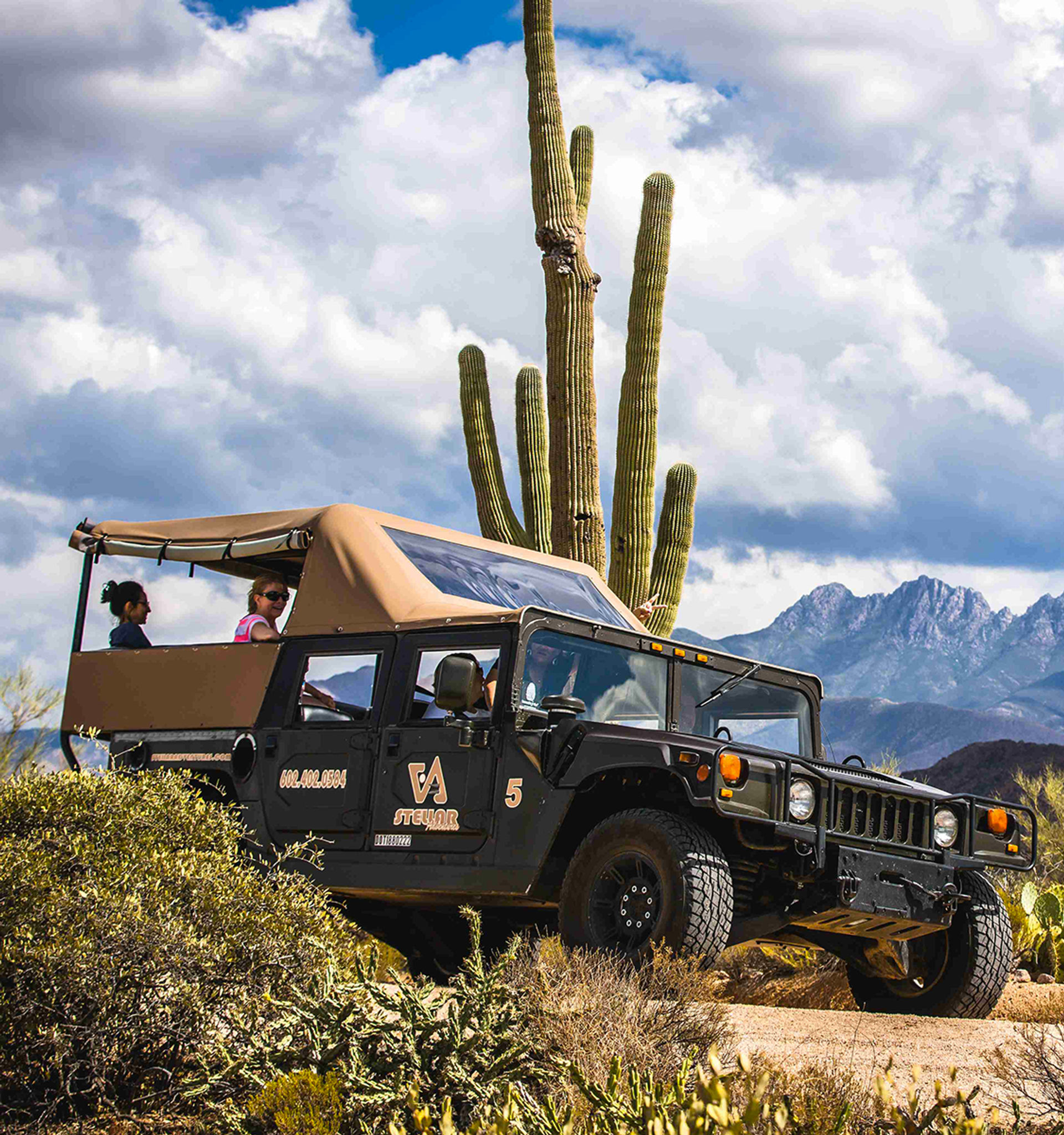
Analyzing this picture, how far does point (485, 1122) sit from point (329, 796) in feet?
13.6

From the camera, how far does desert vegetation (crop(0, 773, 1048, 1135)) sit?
3807mm

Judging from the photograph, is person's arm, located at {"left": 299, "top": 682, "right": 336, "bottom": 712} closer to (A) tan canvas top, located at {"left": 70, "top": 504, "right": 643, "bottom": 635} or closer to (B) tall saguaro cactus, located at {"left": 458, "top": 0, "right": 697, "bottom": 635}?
(A) tan canvas top, located at {"left": 70, "top": 504, "right": 643, "bottom": 635}

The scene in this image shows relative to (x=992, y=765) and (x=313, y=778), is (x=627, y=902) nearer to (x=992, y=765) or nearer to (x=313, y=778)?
(x=313, y=778)

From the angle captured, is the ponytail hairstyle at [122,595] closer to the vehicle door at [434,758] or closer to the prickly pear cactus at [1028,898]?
the vehicle door at [434,758]

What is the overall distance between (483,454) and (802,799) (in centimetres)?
966

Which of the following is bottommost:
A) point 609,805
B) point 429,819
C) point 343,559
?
point 429,819

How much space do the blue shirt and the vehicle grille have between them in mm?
4521

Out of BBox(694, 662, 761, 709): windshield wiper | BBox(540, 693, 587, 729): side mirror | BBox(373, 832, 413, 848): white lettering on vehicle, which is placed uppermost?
BBox(694, 662, 761, 709): windshield wiper

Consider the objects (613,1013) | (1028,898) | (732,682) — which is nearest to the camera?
(613,1013)

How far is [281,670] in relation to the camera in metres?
7.86

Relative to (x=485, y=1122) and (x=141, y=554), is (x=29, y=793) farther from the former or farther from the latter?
(x=141, y=554)

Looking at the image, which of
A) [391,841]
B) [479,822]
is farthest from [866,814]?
[391,841]

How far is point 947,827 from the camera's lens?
698 cm

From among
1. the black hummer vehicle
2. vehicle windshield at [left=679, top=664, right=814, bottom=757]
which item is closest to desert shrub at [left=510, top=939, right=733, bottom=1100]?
the black hummer vehicle
